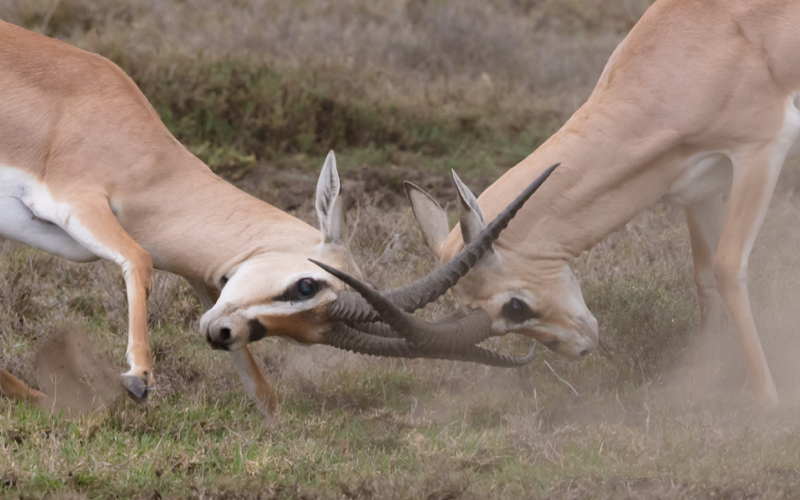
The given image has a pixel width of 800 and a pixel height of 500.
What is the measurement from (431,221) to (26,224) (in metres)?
2.07

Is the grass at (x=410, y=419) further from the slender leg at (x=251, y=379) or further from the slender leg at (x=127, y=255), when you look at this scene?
the slender leg at (x=127, y=255)

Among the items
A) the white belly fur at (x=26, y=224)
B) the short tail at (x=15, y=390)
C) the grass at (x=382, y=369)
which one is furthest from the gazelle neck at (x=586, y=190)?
the short tail at (x=15, y=390)

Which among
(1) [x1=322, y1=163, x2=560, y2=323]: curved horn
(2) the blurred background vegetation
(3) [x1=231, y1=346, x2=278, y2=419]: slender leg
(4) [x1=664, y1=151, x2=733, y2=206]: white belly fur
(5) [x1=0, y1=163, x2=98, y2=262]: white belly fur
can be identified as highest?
(4) [x1=664, y1=151, x2=733, y2=206]: white belly fur

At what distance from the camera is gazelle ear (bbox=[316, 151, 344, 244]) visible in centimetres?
Answer: 475

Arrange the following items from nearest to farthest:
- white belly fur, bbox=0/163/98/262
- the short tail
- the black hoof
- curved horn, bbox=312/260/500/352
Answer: the black hoof, curved horn, bbox=312/260/500/352, white belly fur, bbox=0/163/98/262, the short tail

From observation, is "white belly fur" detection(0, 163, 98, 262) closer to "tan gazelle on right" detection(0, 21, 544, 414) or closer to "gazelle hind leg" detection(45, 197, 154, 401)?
"tan gazelle on right" detection(0, 21, 544, 414)

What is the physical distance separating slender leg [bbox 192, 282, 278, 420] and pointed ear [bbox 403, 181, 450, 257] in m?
1.14

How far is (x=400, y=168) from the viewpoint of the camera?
10.2 meters

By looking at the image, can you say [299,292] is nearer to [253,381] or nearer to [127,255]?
[127,255]

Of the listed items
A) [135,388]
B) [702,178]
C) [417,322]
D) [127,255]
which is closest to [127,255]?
[127,255]

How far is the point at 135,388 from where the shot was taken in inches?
167

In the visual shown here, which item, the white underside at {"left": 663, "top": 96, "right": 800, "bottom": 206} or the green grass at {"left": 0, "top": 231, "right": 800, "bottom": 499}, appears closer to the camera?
the green grass at {"left": 0, "top": 231, "right": 800, "bottom": 499}

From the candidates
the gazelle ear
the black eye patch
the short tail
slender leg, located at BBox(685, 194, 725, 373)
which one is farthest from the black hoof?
slender leg, located at BBox(685, 194, 725, 373)

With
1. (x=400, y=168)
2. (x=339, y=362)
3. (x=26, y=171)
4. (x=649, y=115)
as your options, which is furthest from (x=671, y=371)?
(x=400, y=168)
